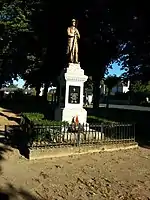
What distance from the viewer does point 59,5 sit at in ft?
99.9

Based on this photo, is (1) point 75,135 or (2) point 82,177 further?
(1) point 75,135

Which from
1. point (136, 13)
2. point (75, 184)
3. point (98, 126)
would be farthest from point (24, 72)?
point (75, 184)

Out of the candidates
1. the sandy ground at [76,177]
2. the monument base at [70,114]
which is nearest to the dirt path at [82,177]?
the sandy ground at [76,177]

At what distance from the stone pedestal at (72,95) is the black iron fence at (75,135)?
7.63 feet

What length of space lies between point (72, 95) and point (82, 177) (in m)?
7.45

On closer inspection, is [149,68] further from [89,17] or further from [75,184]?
[75,184]

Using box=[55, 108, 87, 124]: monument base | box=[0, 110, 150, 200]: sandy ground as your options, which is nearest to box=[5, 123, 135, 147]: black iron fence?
box=[0, 110, 150, 200]: sandy ground

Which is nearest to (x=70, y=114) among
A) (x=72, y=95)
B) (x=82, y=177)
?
(x=72, y=95)

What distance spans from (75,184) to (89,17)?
23119 mm

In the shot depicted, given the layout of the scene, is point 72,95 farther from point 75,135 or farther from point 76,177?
point 76,177

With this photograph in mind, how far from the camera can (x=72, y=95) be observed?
17719mm

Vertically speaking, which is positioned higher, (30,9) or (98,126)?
(30,9)

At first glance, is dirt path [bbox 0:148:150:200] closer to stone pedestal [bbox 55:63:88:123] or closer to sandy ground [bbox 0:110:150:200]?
sandy ground [bbox 0:110:150:200]

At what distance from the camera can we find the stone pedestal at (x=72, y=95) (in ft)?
57.6
